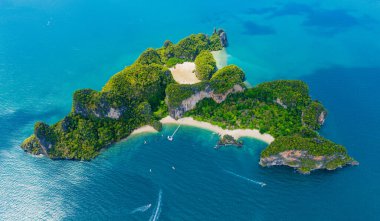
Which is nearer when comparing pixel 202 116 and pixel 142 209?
pixel 142 209

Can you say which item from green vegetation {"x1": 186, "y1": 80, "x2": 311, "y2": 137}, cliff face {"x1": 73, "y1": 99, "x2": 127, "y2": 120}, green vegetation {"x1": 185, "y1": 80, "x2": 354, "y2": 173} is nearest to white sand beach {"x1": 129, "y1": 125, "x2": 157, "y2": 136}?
cliff face {"x1": 73, "y1": 99, "x2": 127, "y2": 120}

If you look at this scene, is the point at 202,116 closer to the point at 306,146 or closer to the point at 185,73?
the point at 185,73

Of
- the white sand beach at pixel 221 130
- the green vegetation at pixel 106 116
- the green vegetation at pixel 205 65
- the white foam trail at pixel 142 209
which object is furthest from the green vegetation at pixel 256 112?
the white foam trail at pixel 142 209

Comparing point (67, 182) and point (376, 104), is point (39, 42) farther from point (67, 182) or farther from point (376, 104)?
point (376, 104)

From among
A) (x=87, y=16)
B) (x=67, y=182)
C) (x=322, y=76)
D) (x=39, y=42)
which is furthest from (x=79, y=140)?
(x=87, y=16)

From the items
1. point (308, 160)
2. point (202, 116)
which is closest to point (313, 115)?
point (308, 160)

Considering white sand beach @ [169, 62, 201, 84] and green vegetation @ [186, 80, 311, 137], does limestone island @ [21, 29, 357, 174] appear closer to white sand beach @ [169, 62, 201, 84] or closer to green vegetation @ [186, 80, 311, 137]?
green vegetation @ [186, 80, 311, 137]
